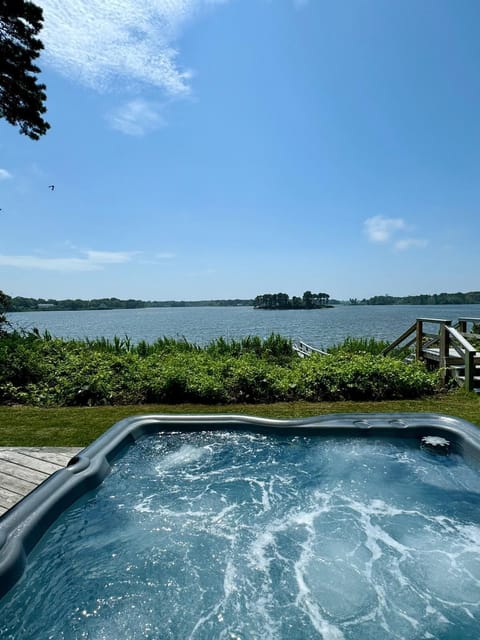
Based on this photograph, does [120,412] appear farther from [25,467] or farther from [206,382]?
[25,467]

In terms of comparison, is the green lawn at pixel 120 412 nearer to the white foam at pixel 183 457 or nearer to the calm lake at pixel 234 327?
the white foam at pixel 183 457

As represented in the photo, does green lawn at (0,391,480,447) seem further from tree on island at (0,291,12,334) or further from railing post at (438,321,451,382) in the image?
tree on island at (0,291,12,334)

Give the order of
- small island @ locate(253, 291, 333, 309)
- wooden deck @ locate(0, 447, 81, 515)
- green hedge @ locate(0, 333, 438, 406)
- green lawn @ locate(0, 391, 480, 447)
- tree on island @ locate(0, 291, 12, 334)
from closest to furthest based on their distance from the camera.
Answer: wooden deck @ locate(0, 447, 81, 515), green lawn @ locate(0, 391, 480, 447), green hedge @ locate(0, 333, 438, 406), tree on island @ locate(0, 291, 12, 334), small island @ locate(253, 291, 333, 309)

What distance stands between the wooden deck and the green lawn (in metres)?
0.29

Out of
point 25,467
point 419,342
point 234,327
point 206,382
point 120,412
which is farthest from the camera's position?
point 234,327

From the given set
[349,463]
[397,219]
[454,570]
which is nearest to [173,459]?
[349,463]

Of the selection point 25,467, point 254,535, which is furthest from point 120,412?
point 254,535

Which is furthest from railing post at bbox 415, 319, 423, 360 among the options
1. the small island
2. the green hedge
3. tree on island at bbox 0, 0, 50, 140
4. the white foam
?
the small island

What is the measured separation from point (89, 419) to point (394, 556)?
3.61 metres

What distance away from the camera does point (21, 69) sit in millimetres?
6660

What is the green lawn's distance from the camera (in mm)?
3941

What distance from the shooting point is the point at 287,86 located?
751 cm

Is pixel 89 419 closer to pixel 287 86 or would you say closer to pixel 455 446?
pixel 455 446

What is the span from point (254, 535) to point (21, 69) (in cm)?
843
